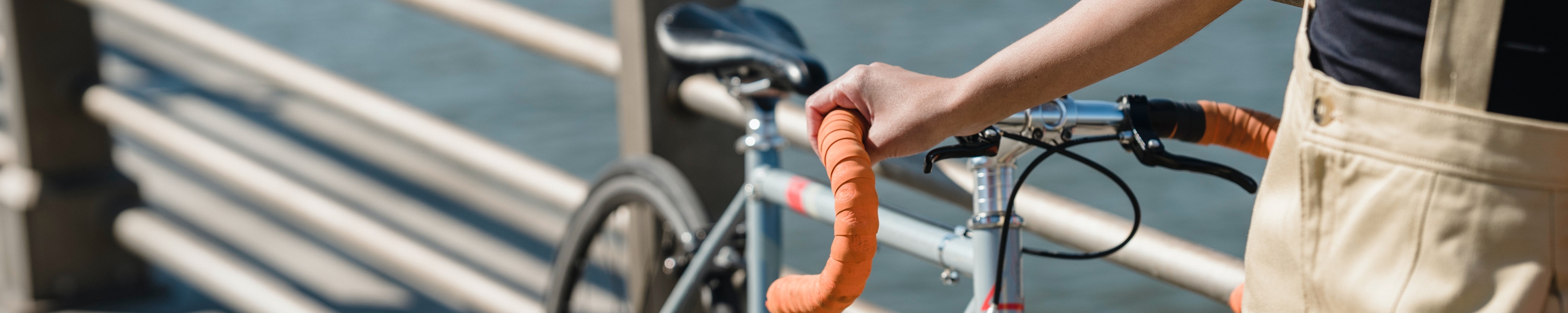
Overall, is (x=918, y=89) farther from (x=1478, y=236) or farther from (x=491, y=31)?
(x=491, y=31)

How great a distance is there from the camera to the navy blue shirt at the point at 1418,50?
0.53m

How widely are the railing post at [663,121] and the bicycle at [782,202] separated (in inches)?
2.2

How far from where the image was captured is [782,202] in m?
1.26

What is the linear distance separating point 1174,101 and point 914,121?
234 millimetres

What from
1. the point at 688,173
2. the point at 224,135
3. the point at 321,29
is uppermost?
the point at 321,29

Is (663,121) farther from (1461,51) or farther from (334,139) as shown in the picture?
(334,139)

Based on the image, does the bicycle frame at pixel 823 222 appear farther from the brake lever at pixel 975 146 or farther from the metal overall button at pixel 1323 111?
the metal overall button at pixel 1323 111

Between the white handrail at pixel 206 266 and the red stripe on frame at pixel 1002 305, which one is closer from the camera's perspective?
the red stripe on frame at pixel 1002 305

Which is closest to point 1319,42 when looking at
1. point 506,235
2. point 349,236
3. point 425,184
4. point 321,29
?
point 349,236

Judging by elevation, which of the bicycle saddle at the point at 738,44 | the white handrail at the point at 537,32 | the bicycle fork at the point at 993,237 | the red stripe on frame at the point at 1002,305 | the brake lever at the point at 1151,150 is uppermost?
the white handrail at the point at 537,32

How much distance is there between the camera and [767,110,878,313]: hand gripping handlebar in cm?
72

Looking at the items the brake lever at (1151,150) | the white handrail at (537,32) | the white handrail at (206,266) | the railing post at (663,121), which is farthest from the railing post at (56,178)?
the brake lever at (1151,150)

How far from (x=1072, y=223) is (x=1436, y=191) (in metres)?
0.66

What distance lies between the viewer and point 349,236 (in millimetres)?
2160
